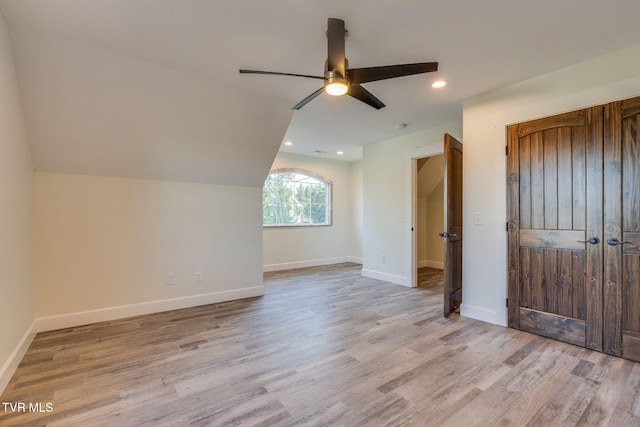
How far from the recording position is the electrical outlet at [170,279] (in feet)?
11.8

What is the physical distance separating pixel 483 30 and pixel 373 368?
256cm

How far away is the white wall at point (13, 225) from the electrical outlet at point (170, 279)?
1179 millimetres

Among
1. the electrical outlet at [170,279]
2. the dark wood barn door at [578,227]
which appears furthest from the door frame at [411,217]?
the electrical outlet at [170,279]

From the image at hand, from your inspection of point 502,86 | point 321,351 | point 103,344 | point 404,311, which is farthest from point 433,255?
point 103,344

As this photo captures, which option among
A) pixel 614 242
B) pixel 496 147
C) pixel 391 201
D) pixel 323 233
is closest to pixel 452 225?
pixel 496 147

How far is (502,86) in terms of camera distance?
3.00 m

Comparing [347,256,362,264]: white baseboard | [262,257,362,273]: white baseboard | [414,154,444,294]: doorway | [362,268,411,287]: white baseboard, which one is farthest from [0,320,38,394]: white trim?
[414,154,444,294]: doorway

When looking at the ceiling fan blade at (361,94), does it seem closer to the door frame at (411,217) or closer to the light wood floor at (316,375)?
the light wood floor at (316,375)

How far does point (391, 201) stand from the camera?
5047 millimetres

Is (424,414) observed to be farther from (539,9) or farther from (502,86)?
(502,86)

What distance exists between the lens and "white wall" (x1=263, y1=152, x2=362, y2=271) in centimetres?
616

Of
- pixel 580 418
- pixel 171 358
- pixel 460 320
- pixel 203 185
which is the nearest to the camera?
pixel 580 418

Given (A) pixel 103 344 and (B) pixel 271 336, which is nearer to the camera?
(A) pixel 103 344

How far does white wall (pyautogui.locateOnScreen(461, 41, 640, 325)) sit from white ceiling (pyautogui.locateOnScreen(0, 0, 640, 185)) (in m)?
0.15
